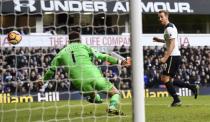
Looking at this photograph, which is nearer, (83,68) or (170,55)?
(83,68)

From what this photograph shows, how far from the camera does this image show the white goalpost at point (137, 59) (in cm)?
499

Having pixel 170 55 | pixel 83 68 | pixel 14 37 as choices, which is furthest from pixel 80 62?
pixel 170 55

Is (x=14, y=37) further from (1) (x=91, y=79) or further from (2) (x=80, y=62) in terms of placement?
(1) (x=91, y=79)

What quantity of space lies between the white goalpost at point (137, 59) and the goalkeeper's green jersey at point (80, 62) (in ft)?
14.5

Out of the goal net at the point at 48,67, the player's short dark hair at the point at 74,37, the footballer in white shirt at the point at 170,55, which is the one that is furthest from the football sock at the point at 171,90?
the player's short dark hair at the point at 74,37

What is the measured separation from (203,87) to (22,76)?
495 inches

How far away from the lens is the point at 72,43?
379 inches

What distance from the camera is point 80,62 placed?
9.72m

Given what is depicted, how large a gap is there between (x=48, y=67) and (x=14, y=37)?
114 cm

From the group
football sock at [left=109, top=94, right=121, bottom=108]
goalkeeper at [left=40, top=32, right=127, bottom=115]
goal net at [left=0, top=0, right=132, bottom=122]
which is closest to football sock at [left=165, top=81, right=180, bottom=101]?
goal net at [left=0, top=0, right=132, bottom=122]

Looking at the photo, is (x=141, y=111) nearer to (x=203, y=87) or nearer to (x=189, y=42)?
(x=203, y=87)

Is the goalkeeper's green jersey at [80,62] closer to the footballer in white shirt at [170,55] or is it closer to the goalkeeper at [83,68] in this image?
the goalkeeper at [83,68]

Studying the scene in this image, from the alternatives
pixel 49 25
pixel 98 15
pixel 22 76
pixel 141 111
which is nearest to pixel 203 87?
pixel 49 25

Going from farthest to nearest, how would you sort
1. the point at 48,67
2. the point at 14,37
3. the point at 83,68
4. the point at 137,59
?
the point at 14,37
the point at 48,67
the point at 83,68
the point at 137,59
